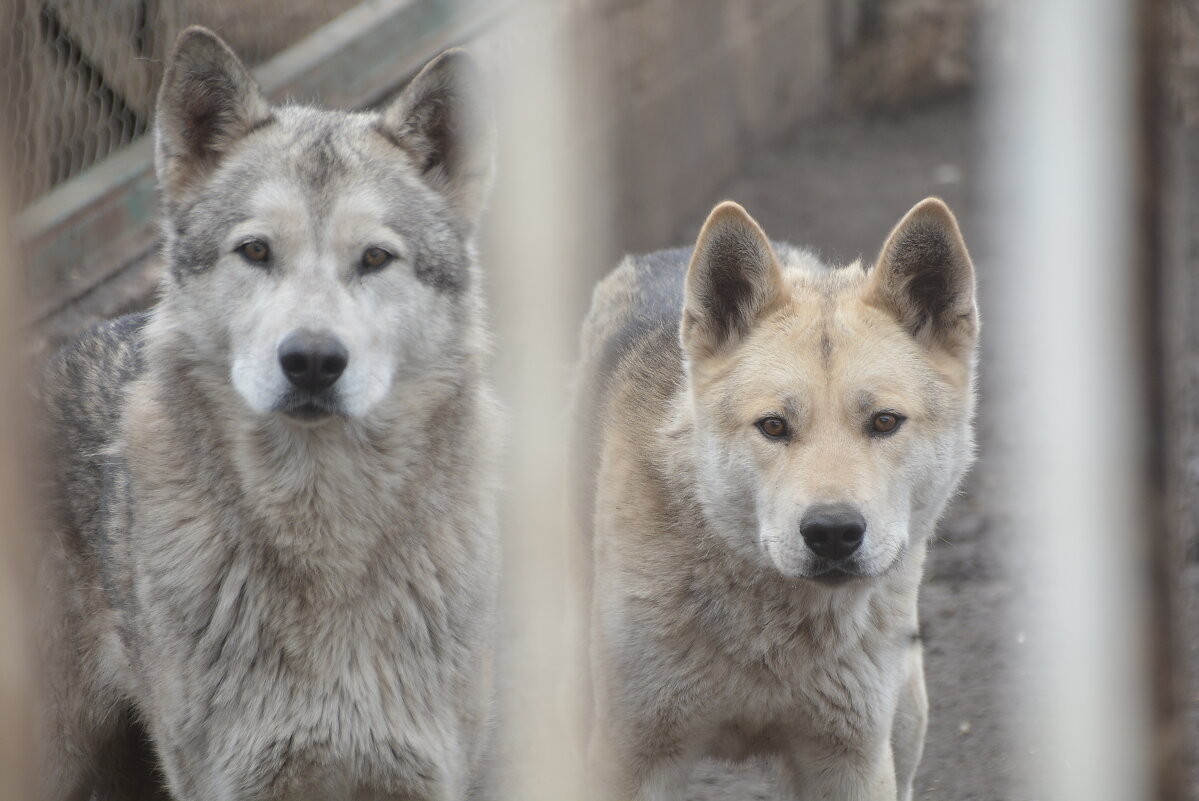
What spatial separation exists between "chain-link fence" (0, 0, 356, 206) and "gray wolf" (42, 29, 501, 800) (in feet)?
5.00

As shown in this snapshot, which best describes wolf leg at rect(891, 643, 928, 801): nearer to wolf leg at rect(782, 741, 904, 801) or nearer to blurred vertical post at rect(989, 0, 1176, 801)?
wolf leg at rect(782, 741, 904, 801)

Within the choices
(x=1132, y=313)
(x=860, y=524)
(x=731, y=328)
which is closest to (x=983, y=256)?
(x=731, y=328)

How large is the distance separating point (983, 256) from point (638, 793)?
6.13m

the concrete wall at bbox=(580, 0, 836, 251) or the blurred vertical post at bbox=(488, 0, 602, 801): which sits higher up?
the concrete wall at bbox=(580, 0, 836, 251)

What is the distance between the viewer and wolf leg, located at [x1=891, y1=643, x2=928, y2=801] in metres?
4.00

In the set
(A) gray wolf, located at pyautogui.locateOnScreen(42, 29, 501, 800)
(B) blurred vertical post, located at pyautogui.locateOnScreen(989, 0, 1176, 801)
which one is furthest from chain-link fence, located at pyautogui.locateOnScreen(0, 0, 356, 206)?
(B) blurred vertical post, located at pyautogui.locateOnScreen(989, 0, 1176, 801)

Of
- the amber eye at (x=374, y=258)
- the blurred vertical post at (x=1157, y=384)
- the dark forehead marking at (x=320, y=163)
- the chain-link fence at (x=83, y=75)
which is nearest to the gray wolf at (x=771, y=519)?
the amber eye at (x=374, y=258)

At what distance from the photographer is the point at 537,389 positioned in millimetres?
2602

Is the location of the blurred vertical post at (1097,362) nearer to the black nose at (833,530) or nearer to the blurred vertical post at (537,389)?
the blurred vertical post at (537,389)

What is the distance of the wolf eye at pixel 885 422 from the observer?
11.0 feet

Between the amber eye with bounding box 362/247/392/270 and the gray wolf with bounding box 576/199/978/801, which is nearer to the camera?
the amber eye with bounding box 362/247/392/270

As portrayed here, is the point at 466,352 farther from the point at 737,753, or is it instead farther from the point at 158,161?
Answer: the point at 737,753

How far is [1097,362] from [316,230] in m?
2.13

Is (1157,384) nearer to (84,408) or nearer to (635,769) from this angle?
(635,769)
